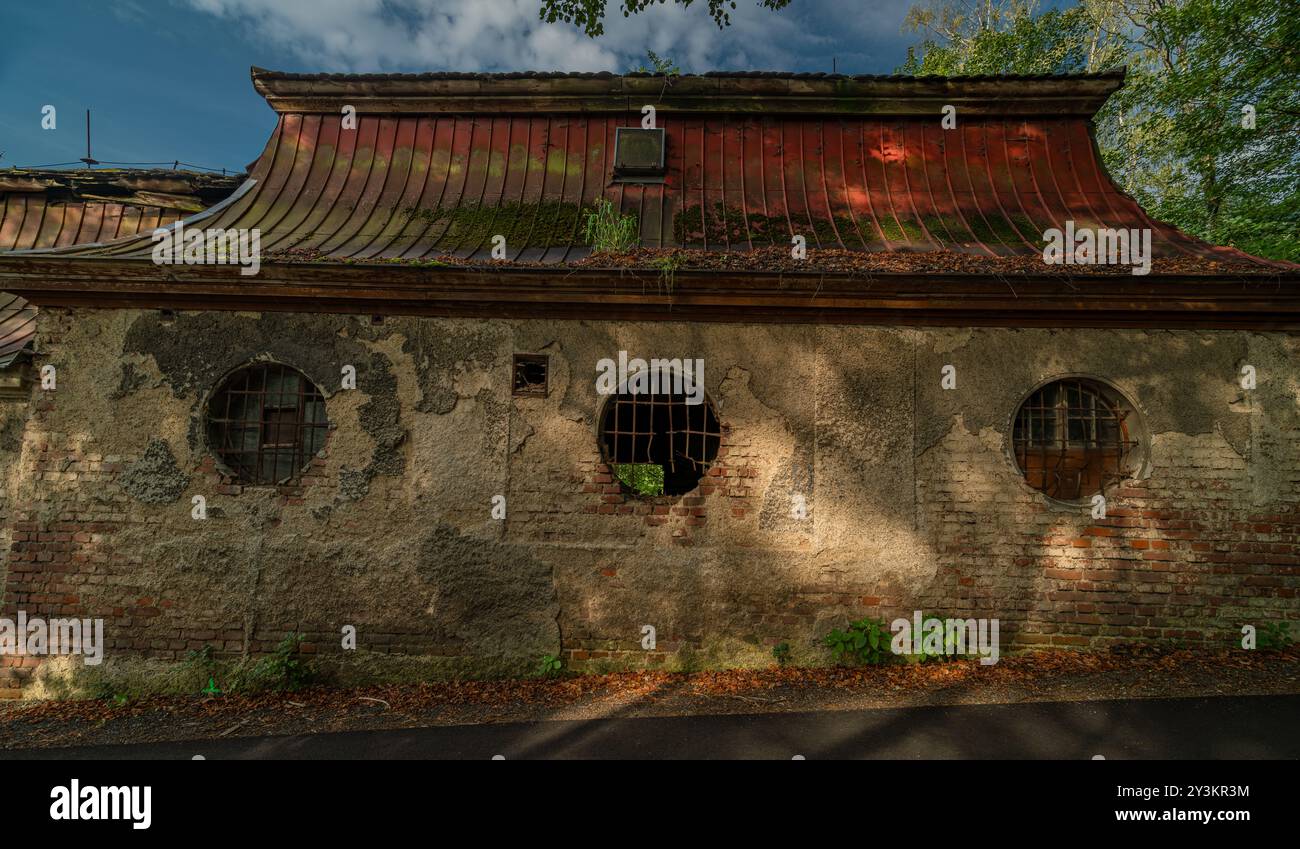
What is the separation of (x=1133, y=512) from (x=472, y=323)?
18.5 feet

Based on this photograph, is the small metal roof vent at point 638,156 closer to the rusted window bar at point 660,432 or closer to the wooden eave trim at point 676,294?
the wooden eave trim at point 676,294

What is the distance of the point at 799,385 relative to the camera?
5.00m

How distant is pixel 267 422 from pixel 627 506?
3.15 m

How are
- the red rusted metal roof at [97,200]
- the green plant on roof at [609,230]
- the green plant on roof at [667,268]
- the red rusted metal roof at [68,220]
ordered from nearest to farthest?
the green plant on roof at [667,268] → the green plant on roof at [609,230] → the red rusted metal roof at [68,220] → the red rusted metal roof at [97,200]

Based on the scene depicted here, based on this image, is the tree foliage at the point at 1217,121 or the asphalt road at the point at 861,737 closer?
the asphalt road at the point at 861,737

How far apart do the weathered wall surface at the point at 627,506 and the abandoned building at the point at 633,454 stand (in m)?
0.02

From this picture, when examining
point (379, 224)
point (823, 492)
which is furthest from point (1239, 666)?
point (379, 224)

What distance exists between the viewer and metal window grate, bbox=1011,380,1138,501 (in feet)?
16.5

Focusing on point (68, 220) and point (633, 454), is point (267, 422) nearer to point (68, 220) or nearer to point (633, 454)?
point (633, 454)

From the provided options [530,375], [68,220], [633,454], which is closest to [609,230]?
[530,375]

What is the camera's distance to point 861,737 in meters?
3.77

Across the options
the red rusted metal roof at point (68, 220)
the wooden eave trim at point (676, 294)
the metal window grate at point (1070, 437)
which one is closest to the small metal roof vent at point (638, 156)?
the wooden eave trim at point (676, 294)

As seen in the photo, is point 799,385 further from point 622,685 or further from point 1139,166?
point 1139,166

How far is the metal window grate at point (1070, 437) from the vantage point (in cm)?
503
